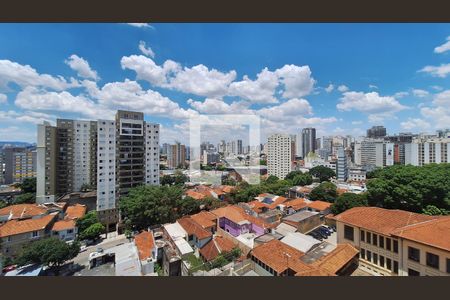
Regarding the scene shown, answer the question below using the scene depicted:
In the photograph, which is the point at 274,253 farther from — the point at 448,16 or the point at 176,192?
the point at 176,192

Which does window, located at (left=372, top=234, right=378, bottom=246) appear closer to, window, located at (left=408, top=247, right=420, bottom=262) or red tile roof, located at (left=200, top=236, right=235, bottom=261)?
window, located at (left=408, top=247, right=420, bottom=262)

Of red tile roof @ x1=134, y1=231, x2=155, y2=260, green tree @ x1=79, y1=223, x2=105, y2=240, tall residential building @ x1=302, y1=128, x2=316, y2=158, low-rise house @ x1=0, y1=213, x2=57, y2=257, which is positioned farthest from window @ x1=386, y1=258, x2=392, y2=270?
tall residential building @ x1=302, y1=128, x2=316, y2=158

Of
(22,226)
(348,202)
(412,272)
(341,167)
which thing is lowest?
(22,226)

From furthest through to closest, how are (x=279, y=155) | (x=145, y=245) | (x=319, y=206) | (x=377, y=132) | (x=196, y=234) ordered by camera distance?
(x=377, y=132)
(x=279, y=155)
(x=319, y=206)
(x=196, y=234)
(x=145, y=245)

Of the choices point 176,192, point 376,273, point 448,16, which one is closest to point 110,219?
point 176,192

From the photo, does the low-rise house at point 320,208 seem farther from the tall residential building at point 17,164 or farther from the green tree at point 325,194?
the tall residential building at point 17,164

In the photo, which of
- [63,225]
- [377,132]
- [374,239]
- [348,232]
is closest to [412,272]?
[374,239]

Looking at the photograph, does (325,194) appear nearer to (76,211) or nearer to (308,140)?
(76,211)

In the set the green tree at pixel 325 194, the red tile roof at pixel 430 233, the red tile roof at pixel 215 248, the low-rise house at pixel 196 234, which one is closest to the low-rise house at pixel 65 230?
the low-rise house at pixel 196 234
